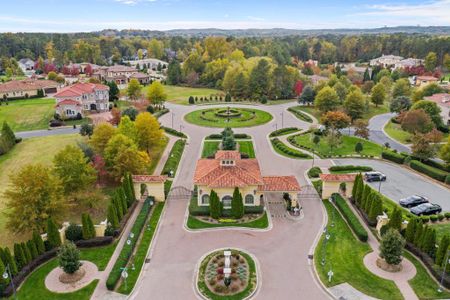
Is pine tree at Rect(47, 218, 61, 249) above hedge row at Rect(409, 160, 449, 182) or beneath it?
above

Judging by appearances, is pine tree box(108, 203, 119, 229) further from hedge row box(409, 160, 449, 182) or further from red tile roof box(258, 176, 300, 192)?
hedge row box(409, 160, 449, 182)

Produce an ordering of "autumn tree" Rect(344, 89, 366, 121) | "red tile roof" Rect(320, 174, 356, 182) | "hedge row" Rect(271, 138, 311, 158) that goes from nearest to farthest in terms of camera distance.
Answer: "red tile roof" Rect(320, 174, 356, 182) < "hedge row" Rect(271, 138, 311, 158) < "autumn tree" Rect(344, 89, 366, 121)

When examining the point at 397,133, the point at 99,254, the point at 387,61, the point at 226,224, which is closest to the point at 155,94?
the point at 397,133

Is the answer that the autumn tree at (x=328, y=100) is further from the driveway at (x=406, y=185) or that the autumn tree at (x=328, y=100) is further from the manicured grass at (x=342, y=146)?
the driveway at (x=406, y=185)

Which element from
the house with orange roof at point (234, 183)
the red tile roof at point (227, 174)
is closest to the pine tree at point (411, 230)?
the house with orange roof at point (234, 183)

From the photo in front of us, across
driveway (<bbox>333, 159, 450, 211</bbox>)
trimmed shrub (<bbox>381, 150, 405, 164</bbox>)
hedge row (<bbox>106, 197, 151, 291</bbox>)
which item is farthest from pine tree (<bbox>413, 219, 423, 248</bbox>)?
hedge row (<bbox>106, 197, 151, 291</bbox>)

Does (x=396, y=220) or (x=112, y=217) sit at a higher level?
(x=396, y=220)

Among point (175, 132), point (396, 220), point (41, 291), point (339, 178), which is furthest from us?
point (175, 132)

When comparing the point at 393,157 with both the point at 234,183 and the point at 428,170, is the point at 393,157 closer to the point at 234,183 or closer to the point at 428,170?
the point at 428,170
